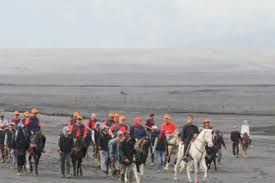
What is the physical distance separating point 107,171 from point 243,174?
487 centimetres

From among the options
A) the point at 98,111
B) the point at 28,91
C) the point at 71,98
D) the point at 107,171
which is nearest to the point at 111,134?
the point at 107,171

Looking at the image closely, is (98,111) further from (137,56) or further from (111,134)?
(137,56)

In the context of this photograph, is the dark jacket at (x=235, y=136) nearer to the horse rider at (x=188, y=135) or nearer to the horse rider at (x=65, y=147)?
the horse rider at (x=188, y=135)

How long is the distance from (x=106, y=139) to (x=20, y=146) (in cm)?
293

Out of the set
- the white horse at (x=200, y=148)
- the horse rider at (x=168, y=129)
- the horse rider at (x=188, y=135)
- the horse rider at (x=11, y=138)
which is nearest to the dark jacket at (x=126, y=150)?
the white horse at (x=200, y=148)

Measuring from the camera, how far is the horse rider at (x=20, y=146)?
26938 mm

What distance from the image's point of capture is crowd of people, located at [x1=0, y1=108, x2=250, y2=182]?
24758mm

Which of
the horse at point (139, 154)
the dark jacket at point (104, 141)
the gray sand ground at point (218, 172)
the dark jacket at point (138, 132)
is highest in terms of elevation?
the dark jacket at point (138, 132)

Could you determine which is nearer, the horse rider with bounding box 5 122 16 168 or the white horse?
the white horse

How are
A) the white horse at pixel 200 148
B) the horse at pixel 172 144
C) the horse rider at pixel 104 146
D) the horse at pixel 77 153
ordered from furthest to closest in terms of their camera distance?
the horse at pixel 172 144 → the horse rider at pixel 104 146 → the horse at pixel 77 153 → the white horse at pixel 200 148

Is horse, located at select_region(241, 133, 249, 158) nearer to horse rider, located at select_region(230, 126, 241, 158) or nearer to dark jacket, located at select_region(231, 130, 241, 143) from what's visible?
horse rider, located at select_region(230, 126, 241, 158)

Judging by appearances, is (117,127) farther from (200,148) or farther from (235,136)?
(235,136)

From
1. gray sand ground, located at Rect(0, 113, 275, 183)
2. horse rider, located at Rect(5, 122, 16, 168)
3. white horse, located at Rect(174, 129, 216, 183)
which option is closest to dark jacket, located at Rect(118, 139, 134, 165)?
gray sand ground, located at Rect(0, 113, 275, 183)

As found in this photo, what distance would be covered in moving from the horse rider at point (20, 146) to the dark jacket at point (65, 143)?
149 centimetres
